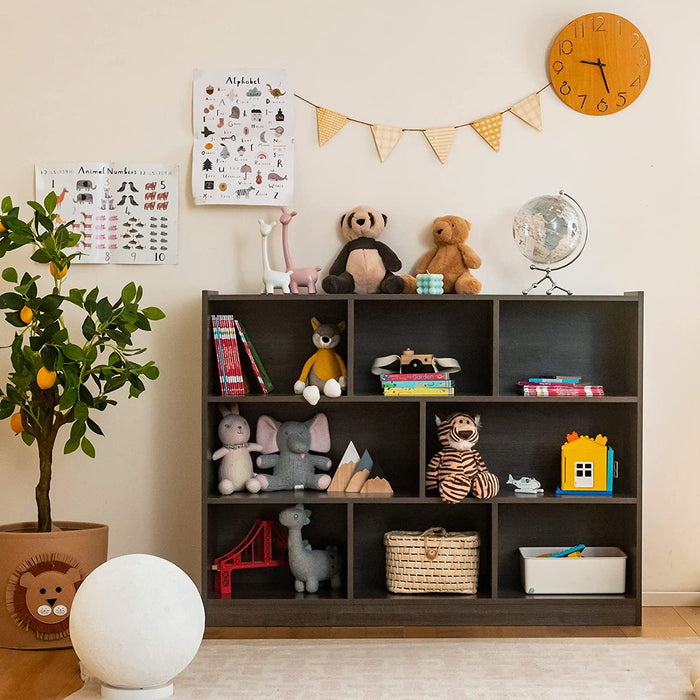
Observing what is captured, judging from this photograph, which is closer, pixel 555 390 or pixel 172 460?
pixel 555 390

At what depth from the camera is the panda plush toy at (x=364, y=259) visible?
2.96 m

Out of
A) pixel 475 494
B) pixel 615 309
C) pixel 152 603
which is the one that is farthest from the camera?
pixel 615 309

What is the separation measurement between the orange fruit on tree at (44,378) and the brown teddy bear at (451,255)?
1106 millimetres

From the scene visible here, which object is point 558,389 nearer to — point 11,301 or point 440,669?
point 440,669

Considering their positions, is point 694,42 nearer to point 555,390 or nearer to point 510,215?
point 510,215

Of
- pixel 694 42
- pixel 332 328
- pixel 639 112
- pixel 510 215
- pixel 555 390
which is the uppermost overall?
pixel 694 42

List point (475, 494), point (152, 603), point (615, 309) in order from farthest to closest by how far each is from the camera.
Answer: point (615, 309) < point (475, 494) < point (152, 603)

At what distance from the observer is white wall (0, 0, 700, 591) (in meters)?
3.08

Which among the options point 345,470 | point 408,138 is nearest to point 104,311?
point 345,470

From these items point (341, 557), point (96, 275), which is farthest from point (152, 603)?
point (96, 275)

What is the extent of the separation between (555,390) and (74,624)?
153cm

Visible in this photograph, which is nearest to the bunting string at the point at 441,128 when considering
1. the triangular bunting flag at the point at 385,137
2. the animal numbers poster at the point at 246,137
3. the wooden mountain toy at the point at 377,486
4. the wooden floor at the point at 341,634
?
the triangular bunting flag at the point at 385,137

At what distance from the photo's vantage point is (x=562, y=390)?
2873mm

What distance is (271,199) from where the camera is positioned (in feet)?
10.1
